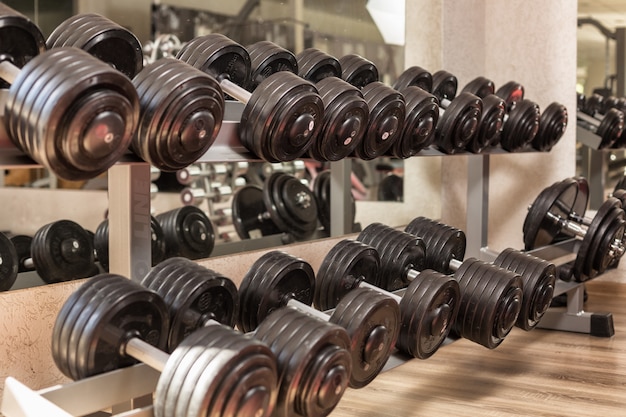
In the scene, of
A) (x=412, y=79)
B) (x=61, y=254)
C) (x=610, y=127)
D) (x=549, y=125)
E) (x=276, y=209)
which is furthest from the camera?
(x=610, y=127)

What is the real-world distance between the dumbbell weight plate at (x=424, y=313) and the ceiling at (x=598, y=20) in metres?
2.82

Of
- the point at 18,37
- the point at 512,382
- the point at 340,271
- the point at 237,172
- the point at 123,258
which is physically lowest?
the point at 512,382

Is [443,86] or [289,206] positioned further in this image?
[289,206]

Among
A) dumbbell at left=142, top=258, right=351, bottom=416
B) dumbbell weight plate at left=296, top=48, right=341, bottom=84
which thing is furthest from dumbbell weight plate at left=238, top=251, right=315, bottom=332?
dumbbell weight plate at left=296, top=48, right=341, bottom=84

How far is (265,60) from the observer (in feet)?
7.74

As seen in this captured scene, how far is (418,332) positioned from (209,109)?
984mm

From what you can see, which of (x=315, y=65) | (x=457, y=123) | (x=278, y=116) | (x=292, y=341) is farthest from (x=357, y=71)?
(x=292, y=341)

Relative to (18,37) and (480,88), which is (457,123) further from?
(18,37)

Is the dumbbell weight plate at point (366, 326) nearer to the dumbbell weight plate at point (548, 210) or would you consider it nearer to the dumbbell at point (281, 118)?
the dumbbell at point (281, 118)

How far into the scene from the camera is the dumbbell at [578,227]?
3211mm

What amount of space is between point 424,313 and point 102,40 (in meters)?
1.20

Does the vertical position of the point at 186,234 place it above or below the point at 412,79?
below

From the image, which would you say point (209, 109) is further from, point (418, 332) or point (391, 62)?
point (391, 62)

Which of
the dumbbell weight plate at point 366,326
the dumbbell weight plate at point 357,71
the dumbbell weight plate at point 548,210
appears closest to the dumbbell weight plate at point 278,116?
the dumbbell weight plate at point 366,326
